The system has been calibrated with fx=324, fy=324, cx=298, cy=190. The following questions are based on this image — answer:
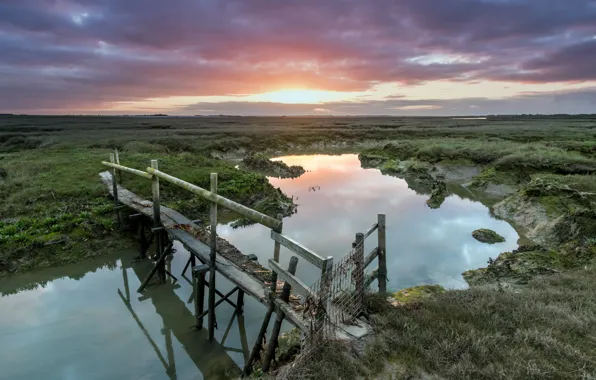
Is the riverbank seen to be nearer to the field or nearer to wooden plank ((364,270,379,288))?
the field

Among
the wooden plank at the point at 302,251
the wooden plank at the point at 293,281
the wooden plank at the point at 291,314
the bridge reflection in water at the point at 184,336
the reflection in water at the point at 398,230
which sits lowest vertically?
the bridge reflection in water at the point at 184,336

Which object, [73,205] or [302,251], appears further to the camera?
[73,205]

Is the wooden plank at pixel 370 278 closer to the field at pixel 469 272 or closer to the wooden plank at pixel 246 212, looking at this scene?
the field at pixel 469 272

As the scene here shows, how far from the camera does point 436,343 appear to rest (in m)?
5.12

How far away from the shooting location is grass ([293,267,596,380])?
14.9ft

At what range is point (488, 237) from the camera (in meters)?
13.9

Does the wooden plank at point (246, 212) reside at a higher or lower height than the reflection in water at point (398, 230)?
higher


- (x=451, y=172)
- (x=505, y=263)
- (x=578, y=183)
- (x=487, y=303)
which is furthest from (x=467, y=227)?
(x=451, y=172)

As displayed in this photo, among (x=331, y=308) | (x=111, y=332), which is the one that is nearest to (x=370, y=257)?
(x=331, y=308)

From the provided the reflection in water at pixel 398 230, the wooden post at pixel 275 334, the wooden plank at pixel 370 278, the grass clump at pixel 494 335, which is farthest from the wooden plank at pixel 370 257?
the reflection in water at pixel 398 230

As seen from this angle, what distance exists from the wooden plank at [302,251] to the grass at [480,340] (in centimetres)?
133

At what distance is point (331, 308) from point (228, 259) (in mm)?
3910

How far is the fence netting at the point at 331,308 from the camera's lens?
5090 millimetres

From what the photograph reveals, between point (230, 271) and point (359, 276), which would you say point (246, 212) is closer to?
point (230, 271)
